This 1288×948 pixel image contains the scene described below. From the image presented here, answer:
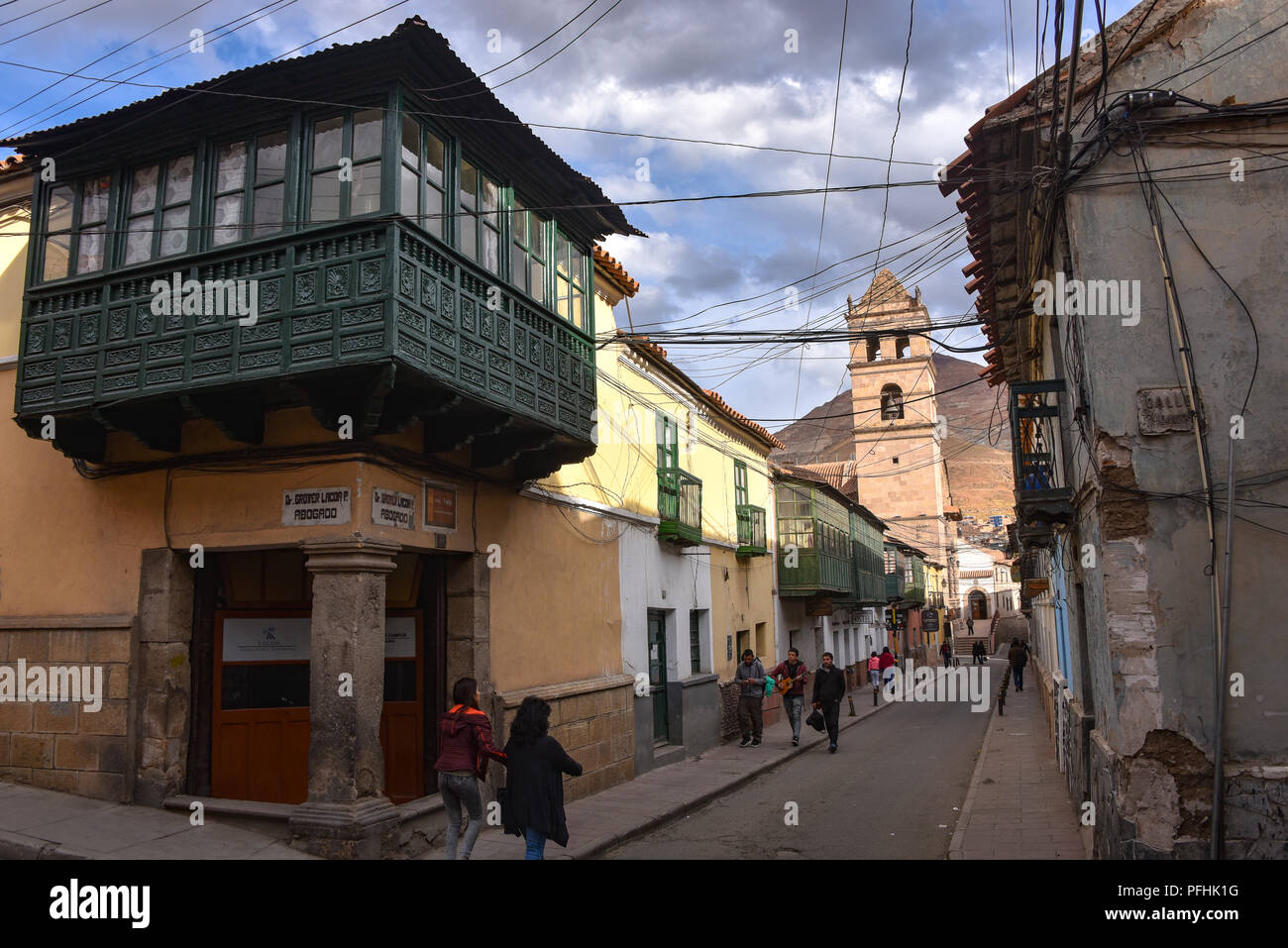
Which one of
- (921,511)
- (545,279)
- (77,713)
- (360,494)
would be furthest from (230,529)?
(921,511)

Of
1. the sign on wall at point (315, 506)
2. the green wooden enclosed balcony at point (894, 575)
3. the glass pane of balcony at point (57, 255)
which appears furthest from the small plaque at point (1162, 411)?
the green wooden enclosed balcony at point (894, 575)

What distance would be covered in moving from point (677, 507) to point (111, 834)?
963 cm

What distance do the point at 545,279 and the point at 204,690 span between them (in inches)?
222

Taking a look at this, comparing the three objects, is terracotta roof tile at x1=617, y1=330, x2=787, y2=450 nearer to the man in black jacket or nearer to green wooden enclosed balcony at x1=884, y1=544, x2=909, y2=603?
the man in black jacket

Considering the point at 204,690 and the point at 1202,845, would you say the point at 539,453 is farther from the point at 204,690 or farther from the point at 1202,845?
the point at 1202,845

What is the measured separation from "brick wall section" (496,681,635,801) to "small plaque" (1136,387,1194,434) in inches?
264

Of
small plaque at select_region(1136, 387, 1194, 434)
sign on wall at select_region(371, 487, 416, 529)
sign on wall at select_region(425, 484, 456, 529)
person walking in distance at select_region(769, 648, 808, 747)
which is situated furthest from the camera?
person walking in distance at select_region(769, 648, 808, 747)

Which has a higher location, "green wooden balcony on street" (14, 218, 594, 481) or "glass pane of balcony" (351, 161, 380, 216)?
"glass pane of balcony" (351, 161, 380, 216)

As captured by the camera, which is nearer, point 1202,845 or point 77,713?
point 1202,845

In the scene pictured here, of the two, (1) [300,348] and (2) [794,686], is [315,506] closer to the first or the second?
(1) [300,348]

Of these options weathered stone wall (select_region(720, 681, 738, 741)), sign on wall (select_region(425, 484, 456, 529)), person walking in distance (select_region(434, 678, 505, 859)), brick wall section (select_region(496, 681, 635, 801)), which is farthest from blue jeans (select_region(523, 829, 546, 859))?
weathered stone wall (select_region(720, 681, 738, 741))

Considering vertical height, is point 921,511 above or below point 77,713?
above

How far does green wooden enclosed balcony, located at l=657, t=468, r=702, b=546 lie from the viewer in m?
15.0
